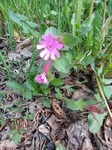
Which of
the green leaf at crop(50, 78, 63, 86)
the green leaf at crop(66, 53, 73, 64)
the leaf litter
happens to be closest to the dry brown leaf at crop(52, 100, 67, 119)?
the leaf litter

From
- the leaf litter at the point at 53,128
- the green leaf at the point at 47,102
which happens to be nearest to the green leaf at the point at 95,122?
the leaf litter at the point at 53,128

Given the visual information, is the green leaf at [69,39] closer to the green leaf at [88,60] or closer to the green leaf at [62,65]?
the green leaf at [62,65]

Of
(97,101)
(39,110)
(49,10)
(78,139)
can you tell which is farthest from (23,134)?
(49,10)

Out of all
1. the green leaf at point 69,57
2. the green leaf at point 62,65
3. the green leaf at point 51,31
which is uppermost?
the green leaf at point 51,31

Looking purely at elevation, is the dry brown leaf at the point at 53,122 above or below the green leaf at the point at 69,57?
below

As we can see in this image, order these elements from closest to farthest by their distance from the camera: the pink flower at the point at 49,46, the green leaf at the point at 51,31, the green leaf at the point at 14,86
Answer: the pink flower at the point at 49,46 → the green leaf at the point at 51,31 → the green leaf at the point at 14,86

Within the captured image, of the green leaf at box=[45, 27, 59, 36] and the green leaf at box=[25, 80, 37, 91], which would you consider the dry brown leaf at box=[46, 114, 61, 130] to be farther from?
the green leaf at box=[45, 27, 59, 36]

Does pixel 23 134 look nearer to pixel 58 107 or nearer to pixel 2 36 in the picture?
pixel 58 107
